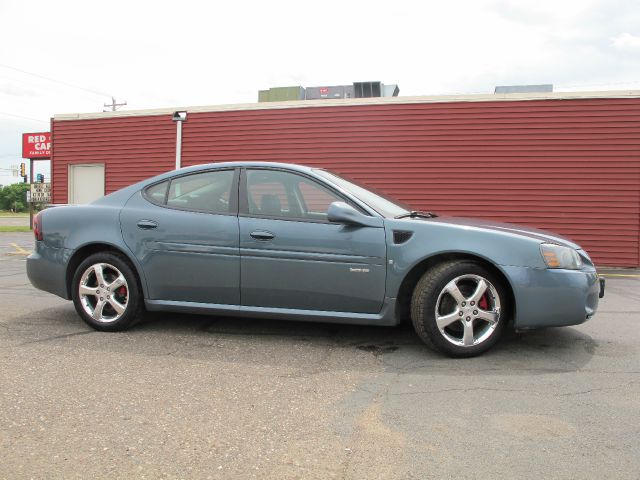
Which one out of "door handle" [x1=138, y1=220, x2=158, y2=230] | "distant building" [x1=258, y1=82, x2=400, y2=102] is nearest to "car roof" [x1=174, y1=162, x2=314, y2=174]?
"door handle" [x1=138, y1=220, x2=158, y2=230]

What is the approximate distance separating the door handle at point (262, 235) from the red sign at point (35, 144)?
3790cm

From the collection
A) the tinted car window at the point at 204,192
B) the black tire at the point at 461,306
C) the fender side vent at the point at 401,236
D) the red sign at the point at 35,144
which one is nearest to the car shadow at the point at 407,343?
the black tire at the point at 461,306

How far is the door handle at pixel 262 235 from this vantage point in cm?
387

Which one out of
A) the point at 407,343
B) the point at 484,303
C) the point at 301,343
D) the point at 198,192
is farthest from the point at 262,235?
the point at 484,303

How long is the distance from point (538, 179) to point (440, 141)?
2.17m

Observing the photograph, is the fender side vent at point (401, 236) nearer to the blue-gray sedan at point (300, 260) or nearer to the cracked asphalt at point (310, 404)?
the blue-gray sedan at point (300, 260)

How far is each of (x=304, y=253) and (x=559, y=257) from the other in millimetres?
1797

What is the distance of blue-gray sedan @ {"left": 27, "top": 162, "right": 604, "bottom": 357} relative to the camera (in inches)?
140

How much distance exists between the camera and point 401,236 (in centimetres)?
368

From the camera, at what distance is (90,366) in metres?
3.46

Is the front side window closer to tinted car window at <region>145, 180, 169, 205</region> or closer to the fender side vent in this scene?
the fender side vent

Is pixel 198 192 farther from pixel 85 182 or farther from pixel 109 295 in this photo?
pixel 85 182

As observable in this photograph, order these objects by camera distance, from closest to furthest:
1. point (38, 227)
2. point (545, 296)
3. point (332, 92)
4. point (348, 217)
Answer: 1. point (545, 296)
2. point (348, 217)
3. point (38, 227)
4. point (332, 92)

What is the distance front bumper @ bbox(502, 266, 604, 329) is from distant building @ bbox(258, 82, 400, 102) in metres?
12.6
